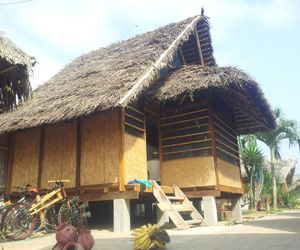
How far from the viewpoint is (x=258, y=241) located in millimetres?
4594

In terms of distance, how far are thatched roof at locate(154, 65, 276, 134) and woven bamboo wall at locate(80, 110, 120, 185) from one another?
4.59 feet

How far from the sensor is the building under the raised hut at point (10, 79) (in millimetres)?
8719

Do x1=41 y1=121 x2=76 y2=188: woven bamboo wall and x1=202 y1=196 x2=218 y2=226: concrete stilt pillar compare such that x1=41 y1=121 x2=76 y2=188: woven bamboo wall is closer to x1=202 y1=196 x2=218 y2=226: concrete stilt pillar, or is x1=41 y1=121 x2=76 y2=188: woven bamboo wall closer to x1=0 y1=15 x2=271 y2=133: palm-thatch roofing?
x1=0 y1=15 x2=271 y2=133: palm-thatch roofing

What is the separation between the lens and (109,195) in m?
7.41

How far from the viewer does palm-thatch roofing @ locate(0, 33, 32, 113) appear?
28.5ft

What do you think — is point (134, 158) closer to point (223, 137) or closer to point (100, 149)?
point (100, 149)

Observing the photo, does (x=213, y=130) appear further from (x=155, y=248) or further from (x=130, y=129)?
(x=155, y=248)

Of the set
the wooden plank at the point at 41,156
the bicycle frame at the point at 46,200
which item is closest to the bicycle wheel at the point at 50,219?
the bicycle frame at the point at 46,200

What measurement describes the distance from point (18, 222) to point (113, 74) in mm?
4178

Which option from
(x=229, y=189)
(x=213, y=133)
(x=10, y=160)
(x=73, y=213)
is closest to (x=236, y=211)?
(x=229, y=189)

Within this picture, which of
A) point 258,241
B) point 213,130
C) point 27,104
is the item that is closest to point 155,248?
point 258,241

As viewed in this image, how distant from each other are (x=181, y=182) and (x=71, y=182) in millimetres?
2680

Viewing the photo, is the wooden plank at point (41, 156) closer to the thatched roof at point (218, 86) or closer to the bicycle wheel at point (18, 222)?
the bicycle wheel at point (18, 222)

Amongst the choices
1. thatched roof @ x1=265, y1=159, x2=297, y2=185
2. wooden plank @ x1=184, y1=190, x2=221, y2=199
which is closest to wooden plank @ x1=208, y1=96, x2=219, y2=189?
wooden plank @ x1=184, y1=190, x2=221, y2=199
